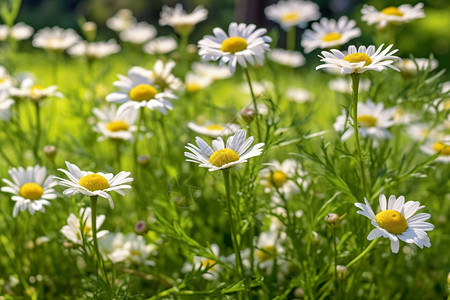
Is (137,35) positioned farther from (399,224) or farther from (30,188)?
(399,224)

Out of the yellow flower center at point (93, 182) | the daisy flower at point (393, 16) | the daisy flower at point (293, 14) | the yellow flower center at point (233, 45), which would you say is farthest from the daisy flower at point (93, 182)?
the daisy flower at point (293, 14)

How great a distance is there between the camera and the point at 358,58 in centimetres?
149

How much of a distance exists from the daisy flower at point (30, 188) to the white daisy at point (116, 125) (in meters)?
0.38

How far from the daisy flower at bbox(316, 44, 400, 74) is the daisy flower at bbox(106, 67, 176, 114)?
24.4 inches

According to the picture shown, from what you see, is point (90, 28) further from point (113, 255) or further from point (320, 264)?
point (320, 264)

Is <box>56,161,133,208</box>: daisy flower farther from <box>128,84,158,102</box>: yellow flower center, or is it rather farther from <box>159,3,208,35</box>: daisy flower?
<box>159,3,208,35</box>: daisy flower

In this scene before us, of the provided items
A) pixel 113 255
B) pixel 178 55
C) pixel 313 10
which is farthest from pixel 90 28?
pixel 113 255

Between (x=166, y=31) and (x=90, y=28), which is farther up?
(x=90, y=28)

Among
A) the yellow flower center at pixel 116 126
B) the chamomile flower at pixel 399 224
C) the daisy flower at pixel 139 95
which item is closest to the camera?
the chamomile flower at pixel 399 224

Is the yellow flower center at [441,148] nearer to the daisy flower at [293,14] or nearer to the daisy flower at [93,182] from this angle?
the daisy flower at [293,14]

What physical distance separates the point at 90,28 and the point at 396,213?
6.60 feet

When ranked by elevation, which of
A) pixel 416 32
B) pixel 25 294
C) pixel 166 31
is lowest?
pixel 166 31

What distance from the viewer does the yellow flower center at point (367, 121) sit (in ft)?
→ 6.83

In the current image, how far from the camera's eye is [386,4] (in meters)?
8.03
